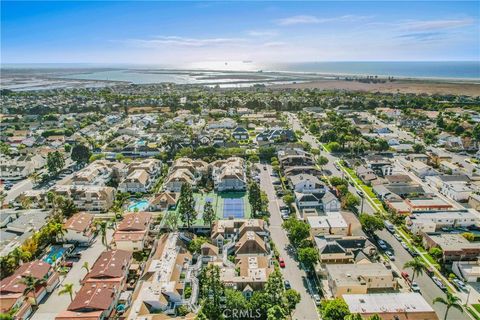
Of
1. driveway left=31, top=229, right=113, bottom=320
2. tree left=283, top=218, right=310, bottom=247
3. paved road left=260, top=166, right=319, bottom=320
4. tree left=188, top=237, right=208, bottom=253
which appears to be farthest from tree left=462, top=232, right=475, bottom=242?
driveway left=31, top=229, right=113, bottom=320

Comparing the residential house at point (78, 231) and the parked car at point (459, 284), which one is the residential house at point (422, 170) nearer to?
the parked car at point (459, 284)

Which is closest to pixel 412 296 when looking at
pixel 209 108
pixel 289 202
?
pixel 289 202

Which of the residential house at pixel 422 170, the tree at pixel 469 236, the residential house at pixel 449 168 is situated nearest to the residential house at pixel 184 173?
the tree at pixel 469 236

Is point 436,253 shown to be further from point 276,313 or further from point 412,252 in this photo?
point 276,313

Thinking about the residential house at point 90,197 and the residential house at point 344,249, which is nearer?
the residential house at point 344,249

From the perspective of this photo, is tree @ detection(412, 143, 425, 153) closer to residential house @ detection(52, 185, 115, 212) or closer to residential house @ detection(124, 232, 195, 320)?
residential house @ detection(124, 232, 195, 320)

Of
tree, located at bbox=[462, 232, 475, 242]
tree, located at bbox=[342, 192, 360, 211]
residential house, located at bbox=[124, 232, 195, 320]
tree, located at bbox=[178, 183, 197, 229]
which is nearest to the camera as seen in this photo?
residential house, located at bbox=[124, 232, 195, 320]
